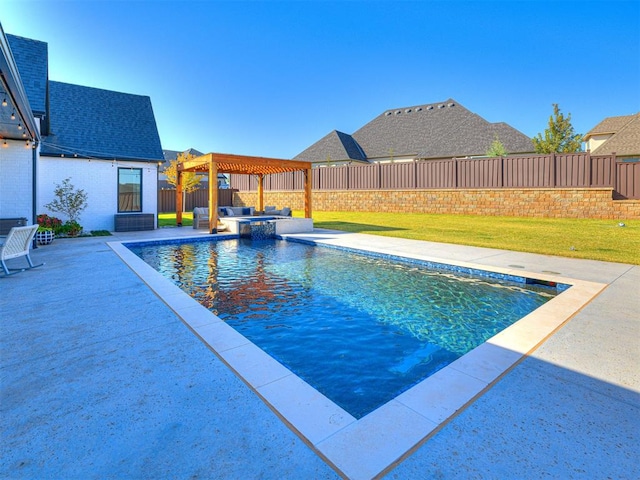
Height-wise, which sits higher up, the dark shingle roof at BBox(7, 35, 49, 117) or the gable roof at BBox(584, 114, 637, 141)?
the gable roof at BBox(584, 114, 637, 141)

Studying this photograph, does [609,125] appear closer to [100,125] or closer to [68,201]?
[100,125]

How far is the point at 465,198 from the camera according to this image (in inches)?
732

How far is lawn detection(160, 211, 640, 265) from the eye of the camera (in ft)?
29.1

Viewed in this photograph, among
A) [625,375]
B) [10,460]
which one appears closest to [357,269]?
[625,375]

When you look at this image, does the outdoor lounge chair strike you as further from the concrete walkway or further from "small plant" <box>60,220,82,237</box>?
"small plant" <box>60,220,82,237</box>

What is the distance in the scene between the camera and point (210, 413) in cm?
229

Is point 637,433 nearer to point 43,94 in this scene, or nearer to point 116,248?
point 116,248

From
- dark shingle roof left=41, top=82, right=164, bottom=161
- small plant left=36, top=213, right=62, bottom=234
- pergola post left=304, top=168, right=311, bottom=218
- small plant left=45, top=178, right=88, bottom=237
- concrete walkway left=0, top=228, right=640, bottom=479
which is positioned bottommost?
concrete walkway left=0, top=228, right=640, bottom=479

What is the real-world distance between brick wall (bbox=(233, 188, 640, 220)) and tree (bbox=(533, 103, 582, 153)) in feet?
46.4

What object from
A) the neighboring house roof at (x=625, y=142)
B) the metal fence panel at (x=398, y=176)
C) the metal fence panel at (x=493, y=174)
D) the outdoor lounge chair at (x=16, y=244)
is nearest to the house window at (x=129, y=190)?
the outdoor lounge chair at (x=16, y=244)

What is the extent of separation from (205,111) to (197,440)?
27380mm

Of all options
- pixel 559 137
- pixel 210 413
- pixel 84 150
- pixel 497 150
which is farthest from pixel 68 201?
pixel 559 137

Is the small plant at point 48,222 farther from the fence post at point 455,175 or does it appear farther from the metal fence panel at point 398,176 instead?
the fence post at point 455,175

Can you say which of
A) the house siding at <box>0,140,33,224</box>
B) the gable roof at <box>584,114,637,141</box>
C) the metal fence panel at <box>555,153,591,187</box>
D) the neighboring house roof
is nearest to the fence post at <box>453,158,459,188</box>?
the metal fence panel at <box>555,153,591,187</box>
